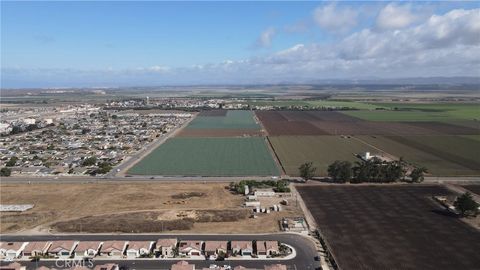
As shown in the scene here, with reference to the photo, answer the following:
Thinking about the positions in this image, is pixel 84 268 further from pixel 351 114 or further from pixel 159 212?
pixel 351 114

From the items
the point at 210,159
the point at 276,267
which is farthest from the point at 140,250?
the point at 210,159

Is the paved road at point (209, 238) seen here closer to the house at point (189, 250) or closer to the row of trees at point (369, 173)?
the house at point (189, 250)

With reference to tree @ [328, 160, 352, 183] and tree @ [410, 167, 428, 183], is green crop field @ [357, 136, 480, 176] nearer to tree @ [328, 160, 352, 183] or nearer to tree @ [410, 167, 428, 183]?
tree @ [410, 167, 428, 183]

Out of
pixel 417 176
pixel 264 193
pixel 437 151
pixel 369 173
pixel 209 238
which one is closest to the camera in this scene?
pixel 209 238

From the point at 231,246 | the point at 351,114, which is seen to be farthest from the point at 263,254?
the point at 351,114

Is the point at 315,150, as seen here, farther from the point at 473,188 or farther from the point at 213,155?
the point at 473,188

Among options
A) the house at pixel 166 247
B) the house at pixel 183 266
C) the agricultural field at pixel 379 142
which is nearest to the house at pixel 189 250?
the house at pixel 166 247
